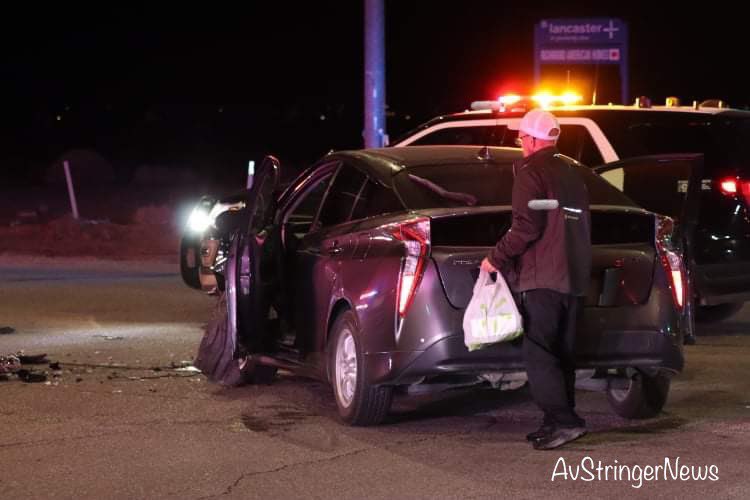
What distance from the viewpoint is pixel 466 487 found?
6.27 meters

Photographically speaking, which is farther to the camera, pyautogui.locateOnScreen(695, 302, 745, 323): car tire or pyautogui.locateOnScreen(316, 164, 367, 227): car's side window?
pyautogui.locateOnScreen(695, 302, 745, 323): car tire

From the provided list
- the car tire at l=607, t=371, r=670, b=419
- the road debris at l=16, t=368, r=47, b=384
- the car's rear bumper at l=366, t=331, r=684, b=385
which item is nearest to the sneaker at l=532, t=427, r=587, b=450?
the car's rear bumper at l=366, t=331, r=684, b=385

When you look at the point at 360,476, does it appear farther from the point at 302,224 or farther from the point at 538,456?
the point at 302,224

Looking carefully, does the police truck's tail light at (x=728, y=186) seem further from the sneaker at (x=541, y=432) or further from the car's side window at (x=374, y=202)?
the sneaker at (x=541, y=432)

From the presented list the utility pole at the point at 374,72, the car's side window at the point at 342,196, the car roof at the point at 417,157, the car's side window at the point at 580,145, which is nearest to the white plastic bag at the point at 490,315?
the car roof at the point at 417,157

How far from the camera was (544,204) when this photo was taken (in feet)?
22.4

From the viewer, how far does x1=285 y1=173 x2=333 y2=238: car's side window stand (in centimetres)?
887

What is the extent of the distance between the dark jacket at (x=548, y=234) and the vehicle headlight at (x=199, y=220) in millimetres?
5873

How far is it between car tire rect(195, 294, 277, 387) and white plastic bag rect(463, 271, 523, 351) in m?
2.18

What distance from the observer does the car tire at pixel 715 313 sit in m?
12.2

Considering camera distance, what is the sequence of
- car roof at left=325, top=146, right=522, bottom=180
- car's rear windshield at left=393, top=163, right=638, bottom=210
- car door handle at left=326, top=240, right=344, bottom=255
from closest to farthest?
car's rear windshield at left=393, top=163, right=638, bottom=210
car door handle at left=326, top=240, right=344, bottom=255
car roof at left=325, top=146, right=522, bottom=180

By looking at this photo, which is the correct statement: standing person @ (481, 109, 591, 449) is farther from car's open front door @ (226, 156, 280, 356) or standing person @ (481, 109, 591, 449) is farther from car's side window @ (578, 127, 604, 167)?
car's side window @ (578, 127, 604, 167)

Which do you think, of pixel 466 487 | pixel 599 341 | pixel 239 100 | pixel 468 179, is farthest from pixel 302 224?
pixel 239 100

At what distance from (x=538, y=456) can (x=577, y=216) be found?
1.20 meters
